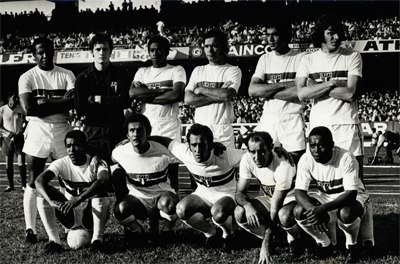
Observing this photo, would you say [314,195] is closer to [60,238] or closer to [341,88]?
[341,88]

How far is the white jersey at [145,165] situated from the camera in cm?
576

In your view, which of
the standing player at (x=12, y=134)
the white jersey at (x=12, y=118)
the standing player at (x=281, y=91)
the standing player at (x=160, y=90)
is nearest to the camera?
the standing player at (x=281, y=91)

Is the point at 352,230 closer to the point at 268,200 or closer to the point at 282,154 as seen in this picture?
the point at 268,200

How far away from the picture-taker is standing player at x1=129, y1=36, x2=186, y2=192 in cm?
627

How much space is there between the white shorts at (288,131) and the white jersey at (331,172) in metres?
0.68

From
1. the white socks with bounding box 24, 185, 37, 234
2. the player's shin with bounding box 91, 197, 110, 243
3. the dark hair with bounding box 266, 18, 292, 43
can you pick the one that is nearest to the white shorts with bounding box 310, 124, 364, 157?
the dark hair with bounding box 266, 18, 292, 43

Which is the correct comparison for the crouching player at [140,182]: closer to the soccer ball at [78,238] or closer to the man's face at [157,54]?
the soccer ball at [78,238]

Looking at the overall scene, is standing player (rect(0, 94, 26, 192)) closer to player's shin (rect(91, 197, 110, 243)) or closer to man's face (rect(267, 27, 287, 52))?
player's shin (rect(91, 197, 110, 243))

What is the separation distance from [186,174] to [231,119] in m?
8.22

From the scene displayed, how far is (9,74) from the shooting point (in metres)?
34.4

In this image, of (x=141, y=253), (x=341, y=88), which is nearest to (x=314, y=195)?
(x=341, y=88)

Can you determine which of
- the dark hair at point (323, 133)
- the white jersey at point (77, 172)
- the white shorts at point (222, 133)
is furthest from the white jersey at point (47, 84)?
the dark hair at point (323, 133)

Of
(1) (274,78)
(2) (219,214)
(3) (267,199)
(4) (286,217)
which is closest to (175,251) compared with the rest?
(2) (219,214)

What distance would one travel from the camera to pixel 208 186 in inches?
222
